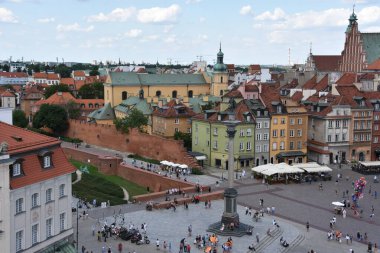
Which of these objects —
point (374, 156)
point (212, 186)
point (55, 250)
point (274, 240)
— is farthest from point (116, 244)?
point (374, 156)

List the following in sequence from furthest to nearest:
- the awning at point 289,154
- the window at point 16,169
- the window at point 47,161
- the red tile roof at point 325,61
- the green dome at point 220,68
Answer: the red tile roof at point 325,61 → the green dome at point 220,68 → the awning at point 289,154 → the window at point 47,161 → the window at point 16,169

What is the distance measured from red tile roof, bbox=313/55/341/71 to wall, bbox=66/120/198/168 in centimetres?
5169

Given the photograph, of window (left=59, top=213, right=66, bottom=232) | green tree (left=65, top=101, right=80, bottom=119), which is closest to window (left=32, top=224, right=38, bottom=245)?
window (left=59, top=213, right=66, bottom=232)

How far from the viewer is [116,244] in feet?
123

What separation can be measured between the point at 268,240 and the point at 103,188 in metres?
20.8

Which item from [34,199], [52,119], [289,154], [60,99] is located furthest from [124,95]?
[34,199]

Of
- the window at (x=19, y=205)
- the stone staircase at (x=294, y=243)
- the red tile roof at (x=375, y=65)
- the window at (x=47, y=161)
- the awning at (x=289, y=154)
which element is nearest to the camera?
the window at (x=19, y=205)

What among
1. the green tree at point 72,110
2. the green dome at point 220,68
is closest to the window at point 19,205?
the green tree at point 72,110

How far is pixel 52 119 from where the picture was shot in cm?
9106

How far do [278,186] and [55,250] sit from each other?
29.4 metres

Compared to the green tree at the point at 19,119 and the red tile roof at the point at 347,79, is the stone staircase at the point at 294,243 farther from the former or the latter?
the green tree at the point at 19,119

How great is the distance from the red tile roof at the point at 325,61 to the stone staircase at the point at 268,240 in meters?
81.1

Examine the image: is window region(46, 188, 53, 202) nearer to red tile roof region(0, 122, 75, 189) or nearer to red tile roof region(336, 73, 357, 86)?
red tile roof region(0, 122, 75, 189)

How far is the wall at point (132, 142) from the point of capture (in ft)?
218
